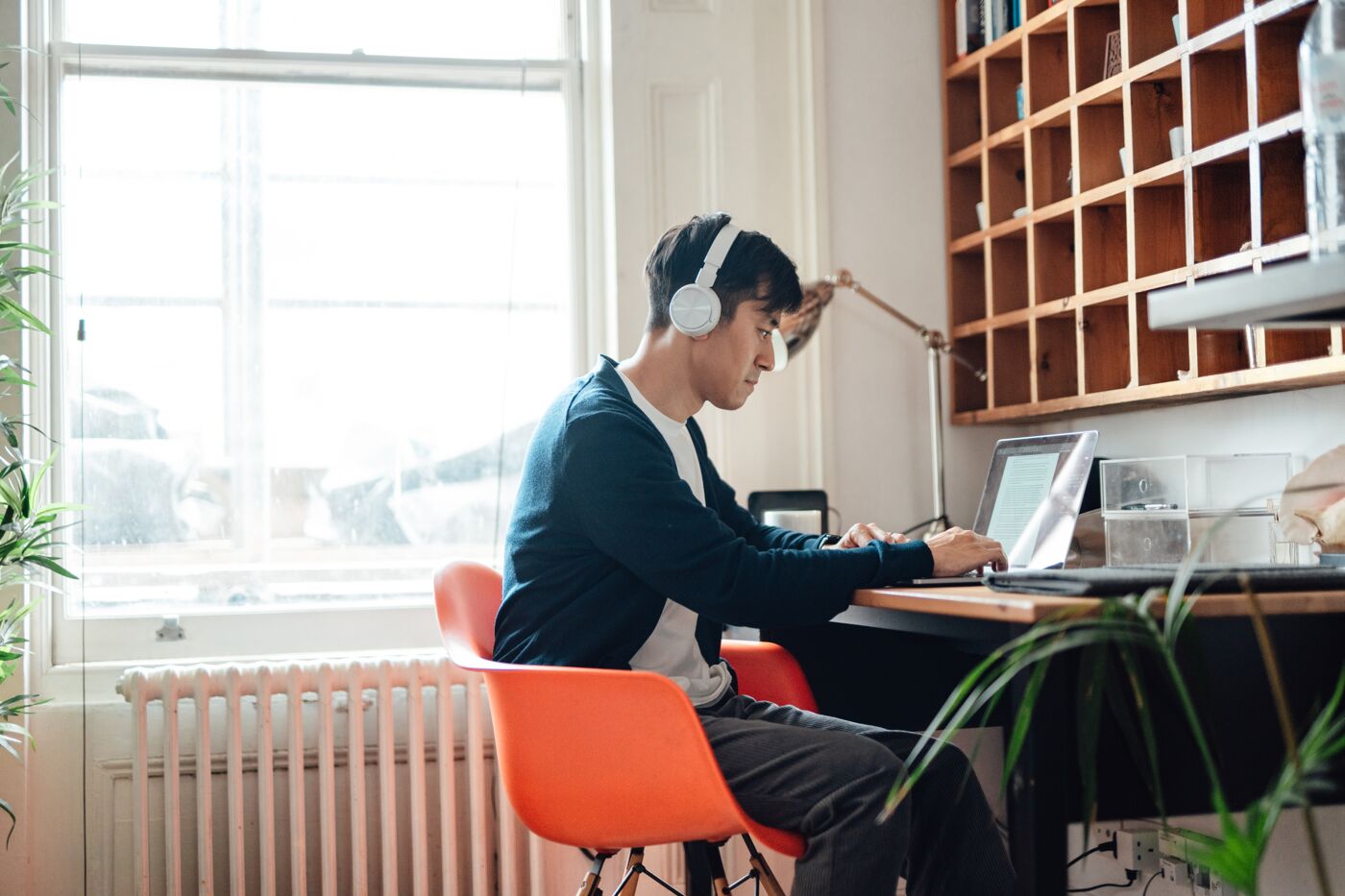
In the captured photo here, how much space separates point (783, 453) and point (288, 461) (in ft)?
3.39

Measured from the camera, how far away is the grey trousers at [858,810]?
4.90 ft

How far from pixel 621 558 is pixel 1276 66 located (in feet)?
Result: 3.86

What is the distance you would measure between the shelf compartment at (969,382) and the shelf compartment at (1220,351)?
2.49ft

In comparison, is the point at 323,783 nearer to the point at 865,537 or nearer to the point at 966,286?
the point at 865,537

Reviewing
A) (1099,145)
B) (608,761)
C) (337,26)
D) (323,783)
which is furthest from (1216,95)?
(323,783)

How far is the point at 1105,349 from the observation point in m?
2.38

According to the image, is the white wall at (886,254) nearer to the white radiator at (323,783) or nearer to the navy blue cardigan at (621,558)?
the white radiator at (323,783)

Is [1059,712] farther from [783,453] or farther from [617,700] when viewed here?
[783,453]

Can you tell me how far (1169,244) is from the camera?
220 cm

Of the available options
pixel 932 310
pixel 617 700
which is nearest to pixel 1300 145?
pixel 932 310

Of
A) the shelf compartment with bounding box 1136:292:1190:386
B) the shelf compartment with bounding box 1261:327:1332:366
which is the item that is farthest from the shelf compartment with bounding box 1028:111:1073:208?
the shelf compartment with bounding box 1261:327:1332:366

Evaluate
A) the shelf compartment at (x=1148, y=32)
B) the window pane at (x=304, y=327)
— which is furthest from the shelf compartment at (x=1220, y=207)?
the window pane at (x=304, y=327)

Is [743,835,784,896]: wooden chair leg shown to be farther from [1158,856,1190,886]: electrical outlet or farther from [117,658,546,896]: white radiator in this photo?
[1158,856,1190,886]: electrical outlet

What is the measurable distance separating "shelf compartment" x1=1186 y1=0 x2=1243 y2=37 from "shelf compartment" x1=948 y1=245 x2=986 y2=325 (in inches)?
33.3
